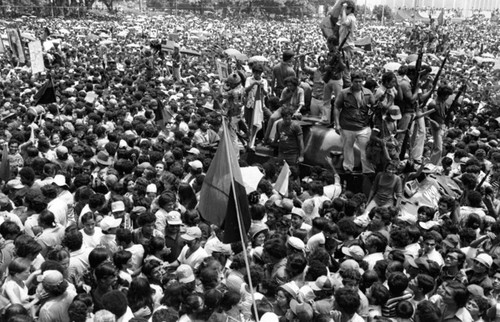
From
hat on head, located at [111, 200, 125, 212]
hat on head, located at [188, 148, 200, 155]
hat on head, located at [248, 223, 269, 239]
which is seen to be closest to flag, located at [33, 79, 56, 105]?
hat on head, located at [188, 148, 200, 155]

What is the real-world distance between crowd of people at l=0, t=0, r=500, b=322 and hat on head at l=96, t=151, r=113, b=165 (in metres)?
0.04

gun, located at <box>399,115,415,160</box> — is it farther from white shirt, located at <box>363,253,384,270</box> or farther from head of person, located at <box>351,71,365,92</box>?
white shirt, located at <box>363,253,384,270</box>

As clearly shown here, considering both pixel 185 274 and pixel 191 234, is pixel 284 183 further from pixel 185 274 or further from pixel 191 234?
pixel 185 274

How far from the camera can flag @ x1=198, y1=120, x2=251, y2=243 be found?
5.50 m

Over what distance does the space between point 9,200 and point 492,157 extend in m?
9.34

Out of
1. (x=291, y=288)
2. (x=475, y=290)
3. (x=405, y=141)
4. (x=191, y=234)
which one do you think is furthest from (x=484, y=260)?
(x=405, y=141)

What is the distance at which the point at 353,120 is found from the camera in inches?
394

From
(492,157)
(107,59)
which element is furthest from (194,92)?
(492,157)

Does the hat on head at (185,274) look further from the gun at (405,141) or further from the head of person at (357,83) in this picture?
the gun at (405,141)

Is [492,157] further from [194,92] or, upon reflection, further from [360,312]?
[194,92]

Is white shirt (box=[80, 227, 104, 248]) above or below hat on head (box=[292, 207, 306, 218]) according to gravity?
below

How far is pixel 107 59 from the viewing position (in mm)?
24000

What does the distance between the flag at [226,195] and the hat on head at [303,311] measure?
0.97 metres

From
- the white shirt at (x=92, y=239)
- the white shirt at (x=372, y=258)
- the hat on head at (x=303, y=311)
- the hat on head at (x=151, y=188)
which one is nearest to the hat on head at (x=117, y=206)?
the white shirt at (x=92, y=239)
